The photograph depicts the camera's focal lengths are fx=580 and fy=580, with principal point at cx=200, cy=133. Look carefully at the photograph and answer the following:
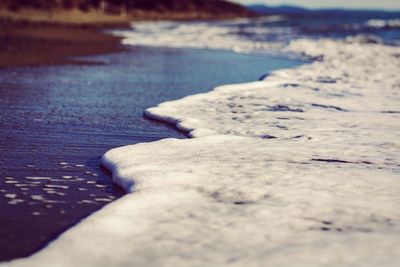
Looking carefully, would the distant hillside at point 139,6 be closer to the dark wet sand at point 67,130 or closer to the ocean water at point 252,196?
the dark wet sand at point 67,130

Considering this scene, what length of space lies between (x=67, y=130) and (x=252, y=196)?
2.54 metres

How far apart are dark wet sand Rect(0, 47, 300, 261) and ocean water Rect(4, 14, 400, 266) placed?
0.65 ft

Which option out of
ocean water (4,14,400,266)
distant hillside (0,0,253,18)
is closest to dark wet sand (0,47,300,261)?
ocean water (4,14,400,266)

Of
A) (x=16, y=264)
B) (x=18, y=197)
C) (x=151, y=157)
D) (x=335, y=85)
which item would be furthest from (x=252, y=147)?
(x=335, y=85)

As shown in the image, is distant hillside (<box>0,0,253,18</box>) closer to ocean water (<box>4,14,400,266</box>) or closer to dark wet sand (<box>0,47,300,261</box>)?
dark wet sand (<box>0,47,300,261</box>)

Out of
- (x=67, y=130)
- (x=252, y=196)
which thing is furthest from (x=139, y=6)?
(x=252, y=196)

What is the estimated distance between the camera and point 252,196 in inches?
138

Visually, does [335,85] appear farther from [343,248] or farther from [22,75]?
[343,248]

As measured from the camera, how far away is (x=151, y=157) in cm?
438

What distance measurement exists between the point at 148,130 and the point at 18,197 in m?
2.39

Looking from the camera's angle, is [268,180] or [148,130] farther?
[148,130]

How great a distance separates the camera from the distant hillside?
4212 centimetres

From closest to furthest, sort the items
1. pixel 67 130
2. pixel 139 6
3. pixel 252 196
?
pixel 252 196
pixel 67 130
pixel 139 6

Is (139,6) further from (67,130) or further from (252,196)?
(252,196)
